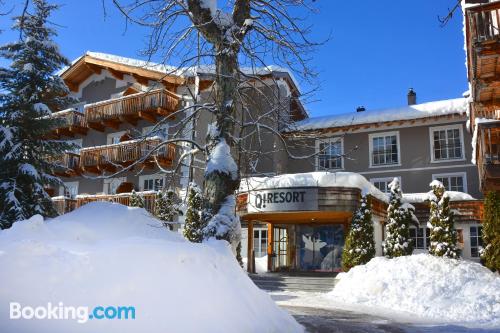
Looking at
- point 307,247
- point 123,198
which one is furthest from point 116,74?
point 307,247

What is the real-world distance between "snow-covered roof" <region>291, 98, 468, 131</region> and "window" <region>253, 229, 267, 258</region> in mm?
6019

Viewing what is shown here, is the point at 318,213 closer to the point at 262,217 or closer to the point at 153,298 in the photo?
the point at 262,217

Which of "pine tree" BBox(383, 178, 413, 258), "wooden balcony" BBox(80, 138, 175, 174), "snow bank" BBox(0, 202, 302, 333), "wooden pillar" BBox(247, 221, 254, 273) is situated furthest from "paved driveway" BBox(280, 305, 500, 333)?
"wooden balcony" BBox(80, 138, 175, 174)

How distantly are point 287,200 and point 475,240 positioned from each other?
33.1 feet

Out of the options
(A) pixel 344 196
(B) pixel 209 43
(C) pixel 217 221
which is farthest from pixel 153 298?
(A) pixel 344 196

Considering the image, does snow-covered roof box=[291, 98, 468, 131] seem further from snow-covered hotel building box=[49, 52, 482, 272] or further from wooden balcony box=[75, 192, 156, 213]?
wooden balcony box=[75, 192, 156, 213]

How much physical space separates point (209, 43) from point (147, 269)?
532 centimetres

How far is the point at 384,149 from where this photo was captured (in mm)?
24516

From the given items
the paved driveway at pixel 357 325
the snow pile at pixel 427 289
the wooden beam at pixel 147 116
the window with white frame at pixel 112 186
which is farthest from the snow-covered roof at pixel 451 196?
the window with white frame at pixel 112 186

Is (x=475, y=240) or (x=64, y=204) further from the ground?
(x=64, y=204)

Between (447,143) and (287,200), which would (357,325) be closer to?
(287,200)

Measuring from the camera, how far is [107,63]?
27.4 metres

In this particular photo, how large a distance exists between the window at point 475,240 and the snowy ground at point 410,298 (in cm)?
743

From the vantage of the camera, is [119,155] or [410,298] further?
[119,155]
